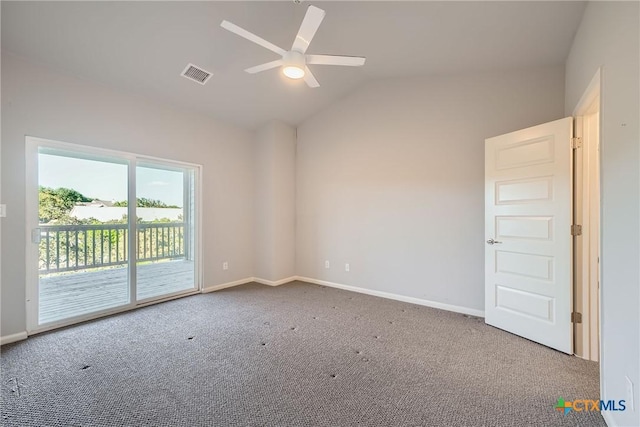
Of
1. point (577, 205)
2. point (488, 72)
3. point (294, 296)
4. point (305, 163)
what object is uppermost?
point (488, 72)

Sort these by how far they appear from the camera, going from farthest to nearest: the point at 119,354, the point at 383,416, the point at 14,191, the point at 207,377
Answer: the point at 14,191
the point at 119,354
the point at 207,377
the point at 383,416

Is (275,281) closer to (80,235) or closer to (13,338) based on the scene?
(80,235)

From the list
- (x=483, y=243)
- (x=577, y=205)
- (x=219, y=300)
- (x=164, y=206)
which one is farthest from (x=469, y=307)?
(x=164, y=206)

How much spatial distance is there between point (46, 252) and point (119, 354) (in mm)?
1600

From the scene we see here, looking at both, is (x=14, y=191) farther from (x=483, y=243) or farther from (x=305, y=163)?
(x=483, y=243)

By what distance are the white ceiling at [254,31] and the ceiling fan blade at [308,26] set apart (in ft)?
2.64

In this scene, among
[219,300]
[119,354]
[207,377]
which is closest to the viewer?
[207,377]

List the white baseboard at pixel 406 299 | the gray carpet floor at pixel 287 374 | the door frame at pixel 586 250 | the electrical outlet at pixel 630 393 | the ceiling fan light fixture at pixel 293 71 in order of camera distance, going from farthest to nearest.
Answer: the white baseboard at pixel 406 299, the ceiling fan light fixture at pixel 293 71, the door frame at pixel 586 250, the gray carpet floor at pixel 287 374, the electrical outlet at pixel 630 393

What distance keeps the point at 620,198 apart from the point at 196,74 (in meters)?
4.04

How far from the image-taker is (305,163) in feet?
16.0

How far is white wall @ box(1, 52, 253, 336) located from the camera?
8.41 feet

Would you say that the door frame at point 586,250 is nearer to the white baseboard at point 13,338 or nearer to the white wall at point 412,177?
the white wall at point 412,177

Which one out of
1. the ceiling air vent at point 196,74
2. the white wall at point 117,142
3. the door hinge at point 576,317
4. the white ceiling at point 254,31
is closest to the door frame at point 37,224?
the white wall at point 117,142

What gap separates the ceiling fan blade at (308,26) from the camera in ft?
6.14
